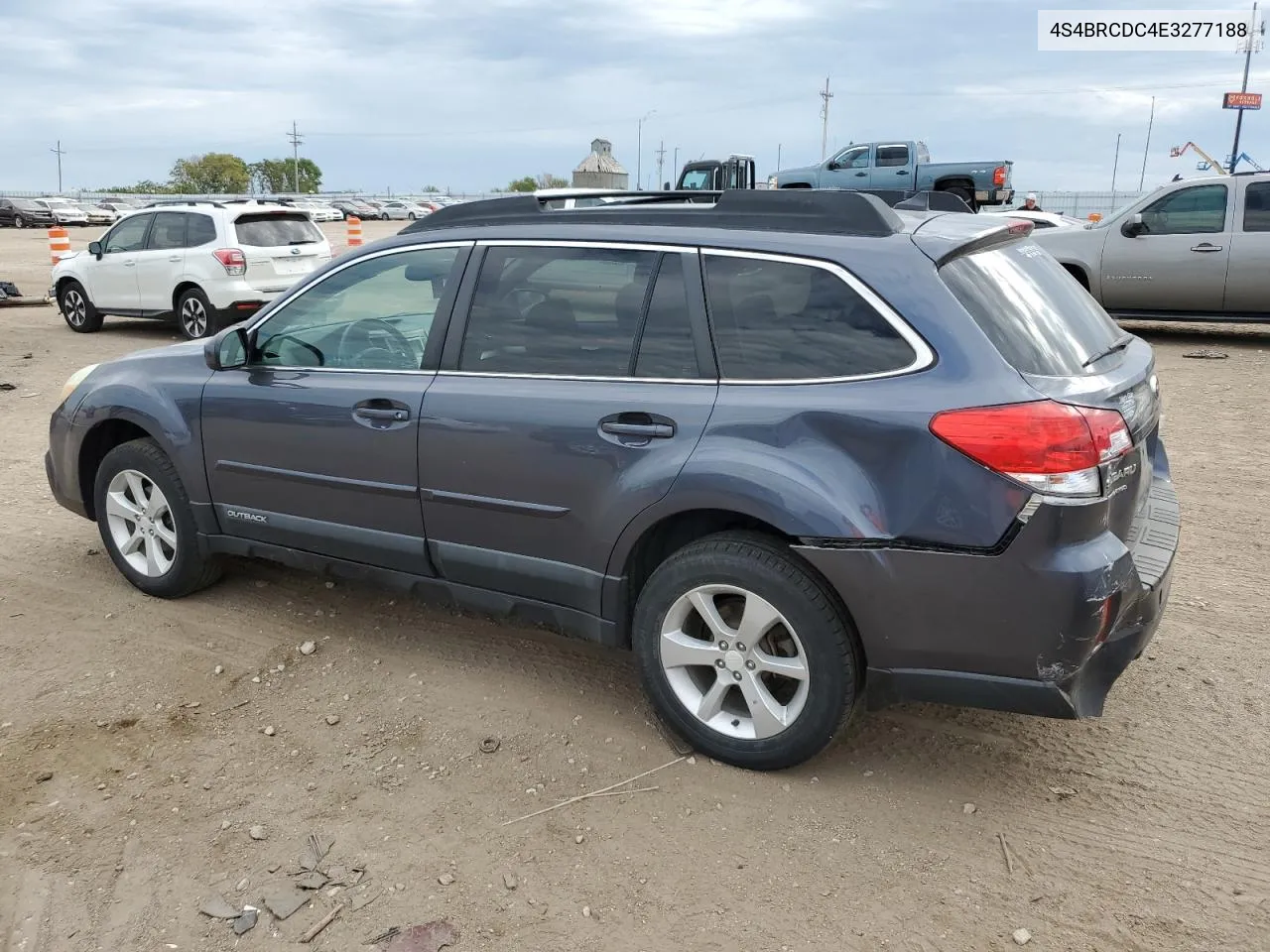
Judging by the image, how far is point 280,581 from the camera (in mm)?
5090

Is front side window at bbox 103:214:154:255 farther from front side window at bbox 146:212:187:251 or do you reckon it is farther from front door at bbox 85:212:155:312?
front side window at bbox 146:212:187:251

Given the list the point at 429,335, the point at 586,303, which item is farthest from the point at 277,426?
the point at 586,303

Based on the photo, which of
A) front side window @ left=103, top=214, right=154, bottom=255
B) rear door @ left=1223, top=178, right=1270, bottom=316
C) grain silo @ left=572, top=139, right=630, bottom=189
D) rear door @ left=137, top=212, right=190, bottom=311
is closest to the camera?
rear door @ left=1223, top=178, right=1270, bottom=316

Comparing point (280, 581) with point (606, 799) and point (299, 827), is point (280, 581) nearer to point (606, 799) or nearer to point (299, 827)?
point (299, 827)

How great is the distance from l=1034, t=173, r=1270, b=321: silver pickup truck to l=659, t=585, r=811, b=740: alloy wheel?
1028 cm

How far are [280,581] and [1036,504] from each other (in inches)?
142

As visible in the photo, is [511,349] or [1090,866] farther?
[511,349]

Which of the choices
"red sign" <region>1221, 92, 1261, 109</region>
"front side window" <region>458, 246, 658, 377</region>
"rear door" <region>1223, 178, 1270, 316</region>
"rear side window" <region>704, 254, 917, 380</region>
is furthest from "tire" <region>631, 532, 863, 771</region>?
"red sign" <region>1221, 92, 1261, 109</region>

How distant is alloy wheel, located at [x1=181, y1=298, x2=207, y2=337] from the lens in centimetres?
1277

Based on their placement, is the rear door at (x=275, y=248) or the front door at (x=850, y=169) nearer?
the rear door at (x=275, y=248)

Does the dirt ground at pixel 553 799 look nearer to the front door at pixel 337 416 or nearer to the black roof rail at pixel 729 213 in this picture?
the front door at pixel 337 416

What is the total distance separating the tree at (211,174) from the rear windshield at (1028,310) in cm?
11184

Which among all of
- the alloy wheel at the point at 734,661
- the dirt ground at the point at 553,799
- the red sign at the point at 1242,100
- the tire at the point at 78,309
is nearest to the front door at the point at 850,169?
the tire at the point at 78,309

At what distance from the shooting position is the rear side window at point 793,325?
10.1ft
